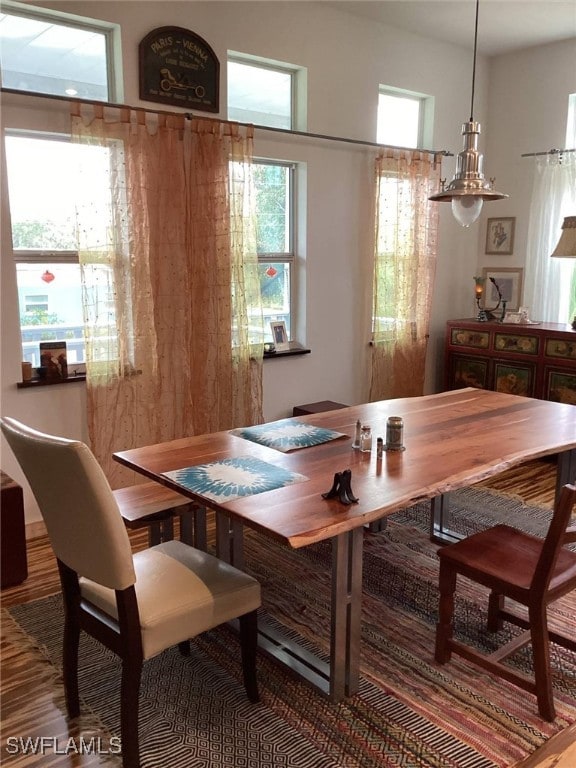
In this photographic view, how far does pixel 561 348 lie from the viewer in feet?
14.2

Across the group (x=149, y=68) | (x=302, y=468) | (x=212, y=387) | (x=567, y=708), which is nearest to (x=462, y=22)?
(x=149, y=68)

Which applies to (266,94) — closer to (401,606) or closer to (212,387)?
(212,387)

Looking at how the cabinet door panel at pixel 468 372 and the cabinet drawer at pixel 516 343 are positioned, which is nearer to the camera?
the cabinet drawer at pixel 516 343

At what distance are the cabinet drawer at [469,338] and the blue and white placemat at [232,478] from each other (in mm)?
3058

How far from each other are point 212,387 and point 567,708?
2.42 meters

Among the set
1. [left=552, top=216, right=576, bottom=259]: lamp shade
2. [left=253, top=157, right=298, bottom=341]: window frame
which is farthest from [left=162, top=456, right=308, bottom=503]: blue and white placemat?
[left=552, top=216, right=576, bottom=259]: lamp shade

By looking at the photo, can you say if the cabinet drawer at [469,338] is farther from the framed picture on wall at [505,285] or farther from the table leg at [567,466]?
the table leg at [567,466]

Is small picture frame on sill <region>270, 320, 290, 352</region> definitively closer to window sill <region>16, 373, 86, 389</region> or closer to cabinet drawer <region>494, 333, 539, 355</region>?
window sill <region>16, 373, 86, 389</region>

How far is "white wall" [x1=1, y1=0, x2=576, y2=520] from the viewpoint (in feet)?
11.0

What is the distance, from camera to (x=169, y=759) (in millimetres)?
1827

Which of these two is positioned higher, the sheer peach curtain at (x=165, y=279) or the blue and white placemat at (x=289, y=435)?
the sheer peach curtain at (x=165, y=279)

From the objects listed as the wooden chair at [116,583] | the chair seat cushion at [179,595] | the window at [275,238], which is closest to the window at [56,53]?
the window at [275,238]

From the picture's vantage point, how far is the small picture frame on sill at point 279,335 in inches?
169

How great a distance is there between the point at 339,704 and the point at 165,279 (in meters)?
2.35
